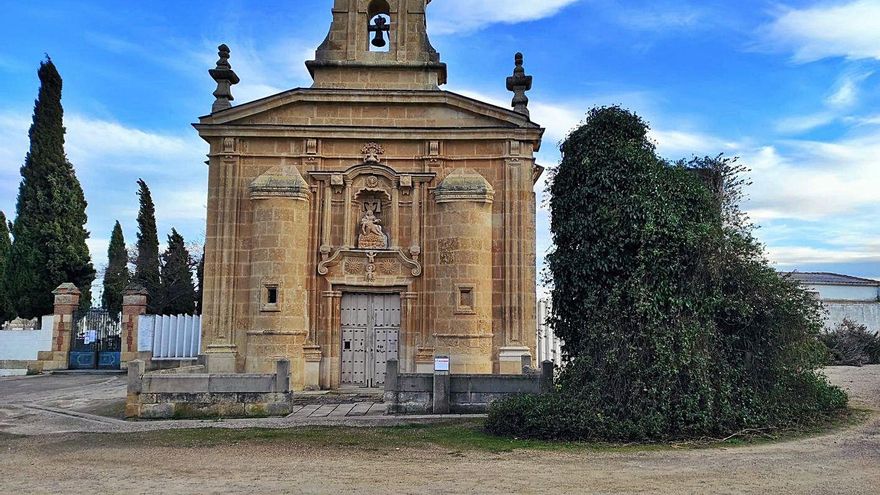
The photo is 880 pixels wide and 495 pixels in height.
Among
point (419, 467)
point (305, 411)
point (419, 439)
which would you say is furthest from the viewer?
point (305, 411)

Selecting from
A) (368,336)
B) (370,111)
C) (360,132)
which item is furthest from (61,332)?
(370,111)

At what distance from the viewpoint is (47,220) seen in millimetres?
25906

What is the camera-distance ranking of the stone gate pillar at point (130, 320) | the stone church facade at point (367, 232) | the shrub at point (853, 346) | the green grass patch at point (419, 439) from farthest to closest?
the shrub at point (853, 346) → the stone gate pillar at point (130, 320) → the stone church facade at point (367, 232) → the green grass patch at point (419, 439)

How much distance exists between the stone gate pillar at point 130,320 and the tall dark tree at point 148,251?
938 cm

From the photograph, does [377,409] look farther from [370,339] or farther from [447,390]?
[370,339]

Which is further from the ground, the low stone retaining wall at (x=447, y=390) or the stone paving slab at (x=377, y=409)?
the low stone retaining wall at (x=447, y=390)

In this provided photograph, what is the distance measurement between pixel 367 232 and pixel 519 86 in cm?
550

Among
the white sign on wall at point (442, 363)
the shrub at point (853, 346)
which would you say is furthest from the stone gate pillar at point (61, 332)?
the shrub at point (853, 346)

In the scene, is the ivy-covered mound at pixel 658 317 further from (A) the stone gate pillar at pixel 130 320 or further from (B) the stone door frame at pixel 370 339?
(A) the stone gate pillar at pixel 130 320

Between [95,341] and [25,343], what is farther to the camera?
[95,341]

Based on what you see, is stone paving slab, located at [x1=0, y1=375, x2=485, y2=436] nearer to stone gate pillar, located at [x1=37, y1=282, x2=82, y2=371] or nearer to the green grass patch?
the green grass patch

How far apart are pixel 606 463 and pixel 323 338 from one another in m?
9.35

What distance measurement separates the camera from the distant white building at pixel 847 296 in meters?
31.3

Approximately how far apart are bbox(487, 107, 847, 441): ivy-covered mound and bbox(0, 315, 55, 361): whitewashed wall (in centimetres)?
1875
